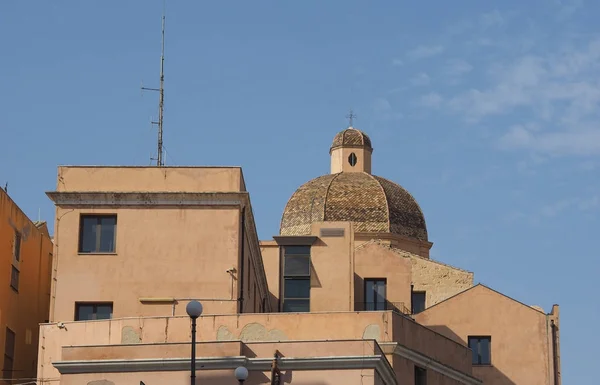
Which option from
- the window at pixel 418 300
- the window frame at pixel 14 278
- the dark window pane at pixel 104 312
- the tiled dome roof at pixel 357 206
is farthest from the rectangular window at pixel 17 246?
the tiled dome roof at pixel 357 206

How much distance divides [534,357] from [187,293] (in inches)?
749

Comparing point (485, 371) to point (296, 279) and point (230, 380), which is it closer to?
point (296, 279)

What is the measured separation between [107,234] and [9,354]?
5753 millimetres

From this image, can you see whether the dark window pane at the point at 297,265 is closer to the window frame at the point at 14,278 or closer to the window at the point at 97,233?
the window frame at the point at 14,278

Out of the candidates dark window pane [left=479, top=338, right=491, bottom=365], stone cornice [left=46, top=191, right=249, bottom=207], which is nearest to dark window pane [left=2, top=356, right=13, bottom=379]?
stone cornice [left=46, top=191, right=249, bottom=207]

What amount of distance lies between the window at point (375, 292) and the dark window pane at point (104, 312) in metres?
19.0

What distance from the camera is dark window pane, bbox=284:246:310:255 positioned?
223ft

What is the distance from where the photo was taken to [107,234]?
54.3 meters

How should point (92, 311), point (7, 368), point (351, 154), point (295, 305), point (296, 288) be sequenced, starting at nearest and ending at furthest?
point (92, 311), point (7, 368), point (296, 288), point (295, 305), point (351, 154)

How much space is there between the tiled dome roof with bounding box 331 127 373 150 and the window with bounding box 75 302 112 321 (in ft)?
122

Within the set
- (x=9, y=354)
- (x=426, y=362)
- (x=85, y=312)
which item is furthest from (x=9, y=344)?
(x=426, y=362)

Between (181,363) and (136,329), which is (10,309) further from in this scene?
(181,363)

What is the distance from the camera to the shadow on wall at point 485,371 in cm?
6594

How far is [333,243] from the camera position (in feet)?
221
